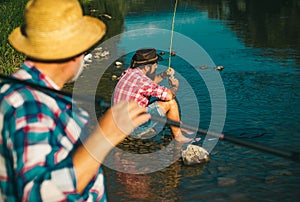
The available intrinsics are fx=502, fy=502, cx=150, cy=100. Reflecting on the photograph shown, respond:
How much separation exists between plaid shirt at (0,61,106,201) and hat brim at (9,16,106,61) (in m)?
0.09

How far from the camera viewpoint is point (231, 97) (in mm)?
10500

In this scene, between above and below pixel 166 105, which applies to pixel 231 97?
below

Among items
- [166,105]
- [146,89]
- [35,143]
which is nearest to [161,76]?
[166,105]

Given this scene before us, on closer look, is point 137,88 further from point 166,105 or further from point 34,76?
point 34,76

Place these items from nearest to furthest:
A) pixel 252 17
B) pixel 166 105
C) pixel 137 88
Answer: pixel 137 88
pixel 166 105
pixel 252 17

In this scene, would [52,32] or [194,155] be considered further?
[194,155]

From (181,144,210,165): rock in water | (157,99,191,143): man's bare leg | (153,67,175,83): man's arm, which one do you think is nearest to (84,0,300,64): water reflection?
(153,67,175,83): man's arm

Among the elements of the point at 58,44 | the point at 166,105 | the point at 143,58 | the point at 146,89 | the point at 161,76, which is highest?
the point at 58,44

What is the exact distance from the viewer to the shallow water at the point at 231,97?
638cm

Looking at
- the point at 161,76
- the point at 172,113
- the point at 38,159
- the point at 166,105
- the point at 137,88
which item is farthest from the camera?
the point at 161,76

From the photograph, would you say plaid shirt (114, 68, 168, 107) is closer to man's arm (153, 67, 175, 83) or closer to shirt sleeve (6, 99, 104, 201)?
man's arm (153, 67, 175, 83)

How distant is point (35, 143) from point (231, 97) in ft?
28.6

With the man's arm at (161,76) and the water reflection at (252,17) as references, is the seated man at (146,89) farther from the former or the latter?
the water reflection at (252,17)

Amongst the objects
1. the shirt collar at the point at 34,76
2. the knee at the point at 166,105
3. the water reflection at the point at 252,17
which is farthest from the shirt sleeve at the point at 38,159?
the water reflection at the point at 252,17
